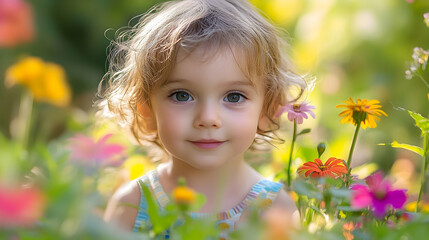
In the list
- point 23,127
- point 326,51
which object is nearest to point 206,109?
point 23,127

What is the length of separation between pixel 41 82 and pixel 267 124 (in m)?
0.82

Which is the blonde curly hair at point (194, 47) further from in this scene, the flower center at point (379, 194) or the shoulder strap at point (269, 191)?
the flower center at point (379, 194)

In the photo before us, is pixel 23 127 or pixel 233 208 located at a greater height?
pixel 23 127

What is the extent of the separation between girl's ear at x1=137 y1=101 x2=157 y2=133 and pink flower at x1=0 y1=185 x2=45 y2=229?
93 centimetres

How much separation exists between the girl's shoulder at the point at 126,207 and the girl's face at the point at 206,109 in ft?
0.67

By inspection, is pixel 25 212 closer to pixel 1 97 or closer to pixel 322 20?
pixel 322 20

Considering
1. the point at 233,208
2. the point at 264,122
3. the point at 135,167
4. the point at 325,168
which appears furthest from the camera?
the point at 135,167

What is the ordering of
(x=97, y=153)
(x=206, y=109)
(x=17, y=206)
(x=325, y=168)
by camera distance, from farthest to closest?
(x=206, y=109) → (x=325, y=168) → (x=97, y=153) → (x=17, y=206)

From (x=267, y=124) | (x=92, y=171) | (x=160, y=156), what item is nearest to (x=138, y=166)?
(x=160, y=156)

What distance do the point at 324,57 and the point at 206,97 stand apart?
2.64 m

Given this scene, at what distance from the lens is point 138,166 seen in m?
1.86

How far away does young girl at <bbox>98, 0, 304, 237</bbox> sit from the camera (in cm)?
123

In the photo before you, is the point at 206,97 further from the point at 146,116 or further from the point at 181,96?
the point at 146,116

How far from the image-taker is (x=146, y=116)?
1462 mm
